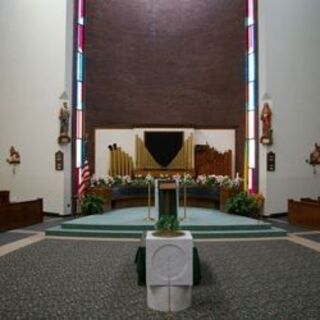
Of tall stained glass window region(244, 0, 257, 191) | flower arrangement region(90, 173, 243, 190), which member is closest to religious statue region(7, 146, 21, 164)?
flower arrangement region(90, 173, 243, 190)

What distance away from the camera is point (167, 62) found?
1470 centimetres

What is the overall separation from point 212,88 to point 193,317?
11484 millimetres

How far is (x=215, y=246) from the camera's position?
303 inches

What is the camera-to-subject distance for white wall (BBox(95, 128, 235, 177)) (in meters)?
→ 13.9

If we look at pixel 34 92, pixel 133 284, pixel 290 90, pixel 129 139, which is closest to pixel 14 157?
pixel 34 92

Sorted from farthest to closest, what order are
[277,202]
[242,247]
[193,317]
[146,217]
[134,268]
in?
[277,202] < [146,217] < [242,247] < [134,268] < [193,317]

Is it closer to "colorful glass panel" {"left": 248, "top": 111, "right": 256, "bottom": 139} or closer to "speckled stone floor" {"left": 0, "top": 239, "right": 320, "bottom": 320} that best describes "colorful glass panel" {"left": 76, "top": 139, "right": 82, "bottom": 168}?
"speckled stone floor" {"left": 0, "top": 239, "right": 320, "bottom": 320}

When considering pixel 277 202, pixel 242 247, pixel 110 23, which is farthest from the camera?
pixel 110 23

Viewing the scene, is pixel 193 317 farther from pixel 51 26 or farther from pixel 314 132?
pixel 51 26

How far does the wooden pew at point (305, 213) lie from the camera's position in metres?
9.93

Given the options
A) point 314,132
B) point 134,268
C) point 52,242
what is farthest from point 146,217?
point 314,132

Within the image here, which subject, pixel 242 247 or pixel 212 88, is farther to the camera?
pixel 212 88

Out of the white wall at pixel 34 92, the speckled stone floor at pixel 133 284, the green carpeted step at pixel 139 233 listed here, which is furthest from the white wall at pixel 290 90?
the white wall at pixel 34 92

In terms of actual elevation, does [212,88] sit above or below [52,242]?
above
